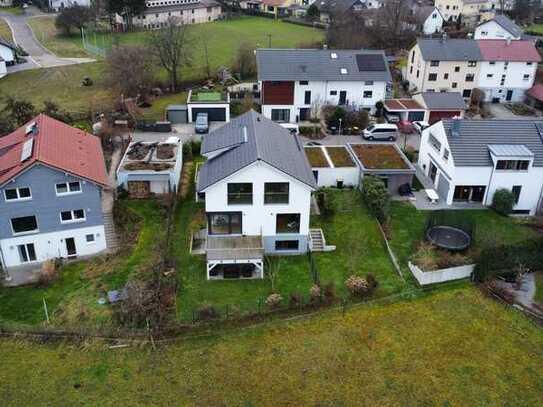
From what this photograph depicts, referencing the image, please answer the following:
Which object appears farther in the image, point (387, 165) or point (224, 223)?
point (387, 165)

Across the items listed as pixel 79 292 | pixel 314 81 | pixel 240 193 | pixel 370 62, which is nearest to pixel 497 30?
pixel 370 62

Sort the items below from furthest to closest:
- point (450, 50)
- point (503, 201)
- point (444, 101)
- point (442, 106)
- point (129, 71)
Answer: point (450, 50)
point (129, 71)
point (444, 101)
point (442, 106)
point (503, 201)

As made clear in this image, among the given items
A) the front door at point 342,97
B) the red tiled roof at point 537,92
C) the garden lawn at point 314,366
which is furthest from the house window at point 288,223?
the red tiled roof at point 537,92

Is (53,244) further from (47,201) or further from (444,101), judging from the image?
(444,101)

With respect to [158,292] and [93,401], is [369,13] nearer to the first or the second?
[158,292]

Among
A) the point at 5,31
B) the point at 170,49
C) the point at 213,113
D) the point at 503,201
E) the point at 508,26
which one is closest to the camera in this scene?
the point at 503,201

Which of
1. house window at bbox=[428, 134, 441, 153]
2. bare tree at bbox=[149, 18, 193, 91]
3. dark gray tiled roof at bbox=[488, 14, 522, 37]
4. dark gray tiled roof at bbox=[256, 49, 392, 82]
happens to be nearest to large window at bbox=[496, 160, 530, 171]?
house window at bbox=[428, 134, 441, 153]

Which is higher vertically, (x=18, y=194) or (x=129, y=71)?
(x=129, y=71)
